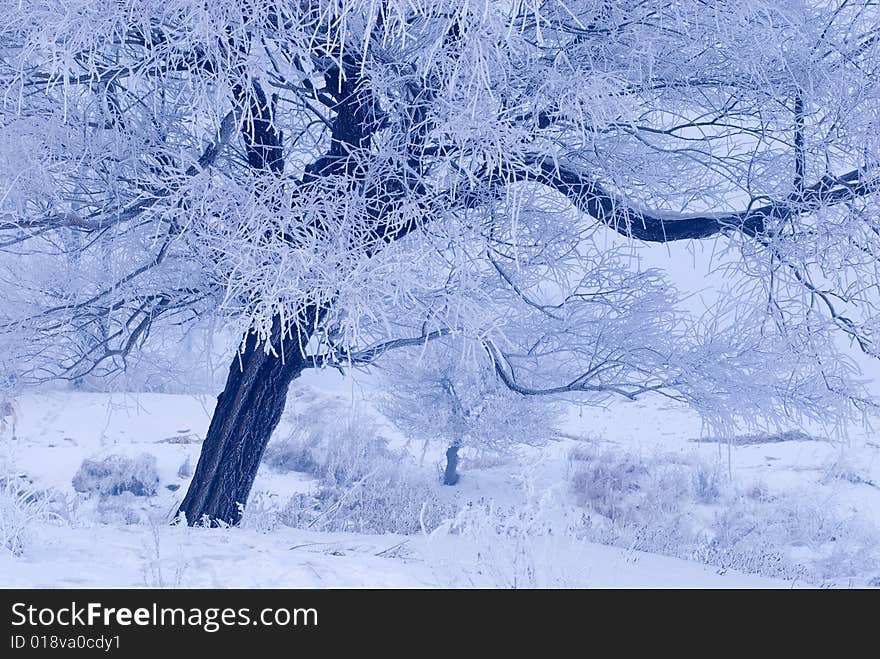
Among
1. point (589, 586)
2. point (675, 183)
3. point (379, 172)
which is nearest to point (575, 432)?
point (675, 183)

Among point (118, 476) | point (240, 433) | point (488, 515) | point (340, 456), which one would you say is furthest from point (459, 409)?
point (488, 515)

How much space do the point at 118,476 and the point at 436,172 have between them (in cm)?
1128

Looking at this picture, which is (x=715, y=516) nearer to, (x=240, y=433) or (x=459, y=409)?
(x=459, y=409)

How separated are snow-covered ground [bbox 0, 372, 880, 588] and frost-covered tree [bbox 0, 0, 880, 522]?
89cm

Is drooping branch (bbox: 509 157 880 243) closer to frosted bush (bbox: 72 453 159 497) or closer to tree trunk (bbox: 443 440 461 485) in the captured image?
tree trunk (bbox: 443 440 461 485)

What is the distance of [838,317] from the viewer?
539cm

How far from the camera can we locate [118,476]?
47.1 feet

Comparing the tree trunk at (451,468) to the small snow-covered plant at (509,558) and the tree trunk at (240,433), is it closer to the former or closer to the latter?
the tree trunk at (240,433)

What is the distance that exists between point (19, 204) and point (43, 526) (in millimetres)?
2085

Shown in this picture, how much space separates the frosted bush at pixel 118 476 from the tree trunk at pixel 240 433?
8.55 meters

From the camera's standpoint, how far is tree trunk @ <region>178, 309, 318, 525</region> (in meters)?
6.15

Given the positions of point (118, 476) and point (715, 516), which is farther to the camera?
point (118, 476)
